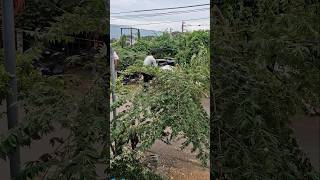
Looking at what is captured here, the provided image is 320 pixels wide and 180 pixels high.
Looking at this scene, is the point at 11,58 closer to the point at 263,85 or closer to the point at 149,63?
the point at 149,63

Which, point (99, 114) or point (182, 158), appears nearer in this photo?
point (99, 114)

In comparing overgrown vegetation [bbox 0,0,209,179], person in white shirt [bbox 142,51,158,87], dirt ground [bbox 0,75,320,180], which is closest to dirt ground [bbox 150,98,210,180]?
dirt ground [bbox 0,75,320,180]

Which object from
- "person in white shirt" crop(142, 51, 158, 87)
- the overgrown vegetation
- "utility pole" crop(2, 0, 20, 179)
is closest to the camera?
the overgrown vegetation

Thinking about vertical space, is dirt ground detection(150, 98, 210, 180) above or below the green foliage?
below

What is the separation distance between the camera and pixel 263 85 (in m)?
1.55

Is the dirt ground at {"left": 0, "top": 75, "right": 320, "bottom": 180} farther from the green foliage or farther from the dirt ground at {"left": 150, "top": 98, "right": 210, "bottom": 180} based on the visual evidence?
the green foliage

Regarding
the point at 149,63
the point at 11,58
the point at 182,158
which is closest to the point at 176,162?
the point at 182,158

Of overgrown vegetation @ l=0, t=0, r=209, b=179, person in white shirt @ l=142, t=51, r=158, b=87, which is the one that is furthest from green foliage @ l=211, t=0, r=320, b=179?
person in white shirt @ l=142, t=51, r=158, b=87

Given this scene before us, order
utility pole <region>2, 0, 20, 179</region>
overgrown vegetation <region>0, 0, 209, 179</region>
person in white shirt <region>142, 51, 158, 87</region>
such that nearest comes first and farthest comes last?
overgrown vegetation <region>0, 0, 209, 179</region>
person in white shirt <region>142, 51, 158, 87</region>
utility pole <region>2, 0, 20, 179</region>

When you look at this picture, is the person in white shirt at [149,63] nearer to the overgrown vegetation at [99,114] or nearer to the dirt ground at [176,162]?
the overgrown vegetation at [99,114]

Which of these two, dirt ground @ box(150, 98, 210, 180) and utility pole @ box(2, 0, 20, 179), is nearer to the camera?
dirt ground @ box(150, 98, 210, 180)

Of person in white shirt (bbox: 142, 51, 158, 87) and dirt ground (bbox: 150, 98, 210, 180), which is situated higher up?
person in white shirt (bbox: 142, 51, 158, 87)

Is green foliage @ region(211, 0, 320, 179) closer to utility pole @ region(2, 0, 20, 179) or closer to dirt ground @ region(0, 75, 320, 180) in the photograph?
dirt ground @ region(0, 75, 320, 180)

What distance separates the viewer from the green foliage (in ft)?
4.82
